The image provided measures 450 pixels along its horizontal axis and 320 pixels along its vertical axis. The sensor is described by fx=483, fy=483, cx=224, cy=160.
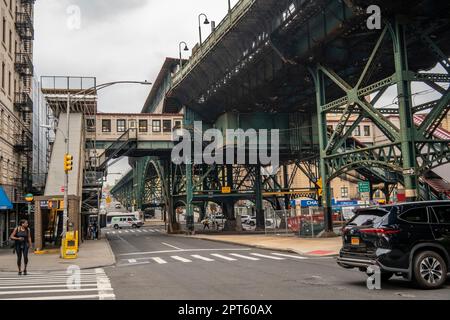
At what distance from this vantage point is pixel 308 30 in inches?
1193

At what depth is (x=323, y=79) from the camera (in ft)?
105

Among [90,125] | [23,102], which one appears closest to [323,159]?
[23,102]

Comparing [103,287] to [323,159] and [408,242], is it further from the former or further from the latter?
[323,159]

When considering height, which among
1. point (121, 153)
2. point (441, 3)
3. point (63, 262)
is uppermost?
point (441, 3)

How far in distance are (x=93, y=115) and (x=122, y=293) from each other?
42.2 meters

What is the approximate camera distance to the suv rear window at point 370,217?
431 inches

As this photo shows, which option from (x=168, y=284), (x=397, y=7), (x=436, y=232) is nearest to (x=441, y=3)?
(x=397, y=7)

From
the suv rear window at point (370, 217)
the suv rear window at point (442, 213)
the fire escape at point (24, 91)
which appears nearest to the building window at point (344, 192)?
the fire escape at point (24, 91)

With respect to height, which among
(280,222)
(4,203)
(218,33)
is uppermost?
(218,33)

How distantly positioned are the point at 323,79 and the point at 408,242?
75.0 ft

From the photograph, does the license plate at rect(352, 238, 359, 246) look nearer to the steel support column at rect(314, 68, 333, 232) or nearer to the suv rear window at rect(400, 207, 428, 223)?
the suv rear window at rect(400, 207, 428, 223)

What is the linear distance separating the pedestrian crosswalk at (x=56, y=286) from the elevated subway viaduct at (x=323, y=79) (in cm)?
1514

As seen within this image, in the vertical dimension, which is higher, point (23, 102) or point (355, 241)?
point (23, 102)
